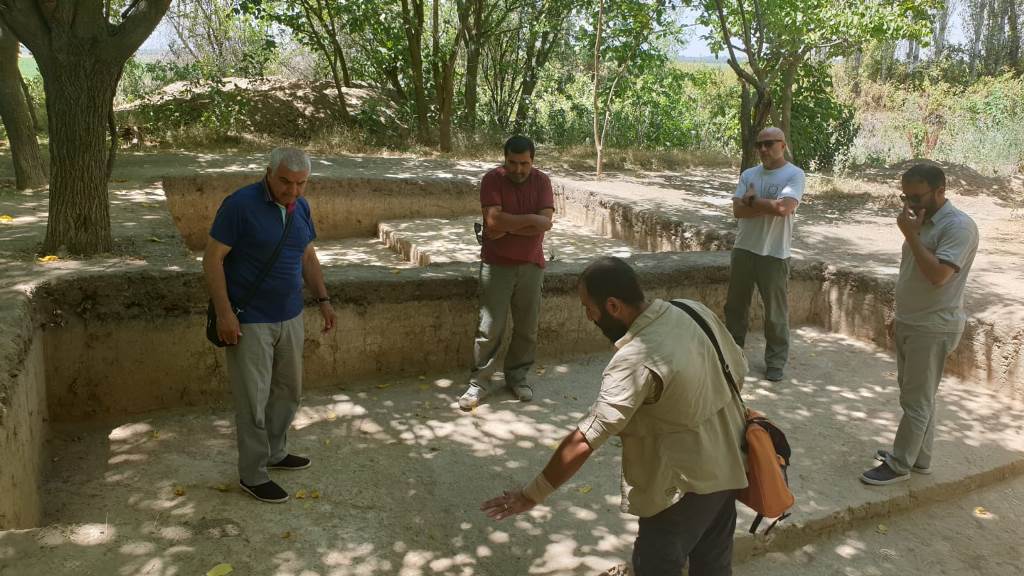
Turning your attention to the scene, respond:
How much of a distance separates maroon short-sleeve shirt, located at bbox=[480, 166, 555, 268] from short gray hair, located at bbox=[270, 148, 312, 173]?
4.99 feet

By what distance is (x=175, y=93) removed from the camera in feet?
53.3

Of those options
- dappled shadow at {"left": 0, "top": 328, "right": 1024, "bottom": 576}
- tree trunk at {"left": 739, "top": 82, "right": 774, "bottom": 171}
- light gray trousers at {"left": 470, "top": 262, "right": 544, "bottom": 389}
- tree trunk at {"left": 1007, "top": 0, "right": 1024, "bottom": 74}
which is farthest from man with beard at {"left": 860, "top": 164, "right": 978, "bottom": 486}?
tree trunk at {"left": 1007, "top": 0, "right": 1024, "bottom": 74}

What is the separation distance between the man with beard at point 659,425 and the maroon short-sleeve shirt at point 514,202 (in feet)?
8.03

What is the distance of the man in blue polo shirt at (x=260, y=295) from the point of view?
3475 mm

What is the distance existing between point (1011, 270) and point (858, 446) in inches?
158

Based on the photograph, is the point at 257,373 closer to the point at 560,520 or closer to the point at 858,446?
the point at 560,520

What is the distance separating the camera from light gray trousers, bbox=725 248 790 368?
544cm

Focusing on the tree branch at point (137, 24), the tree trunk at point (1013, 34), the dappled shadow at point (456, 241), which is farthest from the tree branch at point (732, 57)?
the tree trunk at point (1013, 34)

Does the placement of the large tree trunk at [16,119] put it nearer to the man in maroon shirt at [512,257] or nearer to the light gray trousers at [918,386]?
the man in maroon shirt at [512,257]

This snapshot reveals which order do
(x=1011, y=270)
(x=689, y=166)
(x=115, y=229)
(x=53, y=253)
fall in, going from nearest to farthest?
(x=53, y=253) → (x=115, y=229) → (x=1011, y=270) → (x=689, y=166)

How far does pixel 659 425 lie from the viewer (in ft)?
7.81

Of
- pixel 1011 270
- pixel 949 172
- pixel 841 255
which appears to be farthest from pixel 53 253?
pixel 949 172

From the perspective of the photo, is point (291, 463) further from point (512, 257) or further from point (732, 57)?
point (732, 57)

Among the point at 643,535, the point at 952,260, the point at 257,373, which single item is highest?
the point at 952,260
